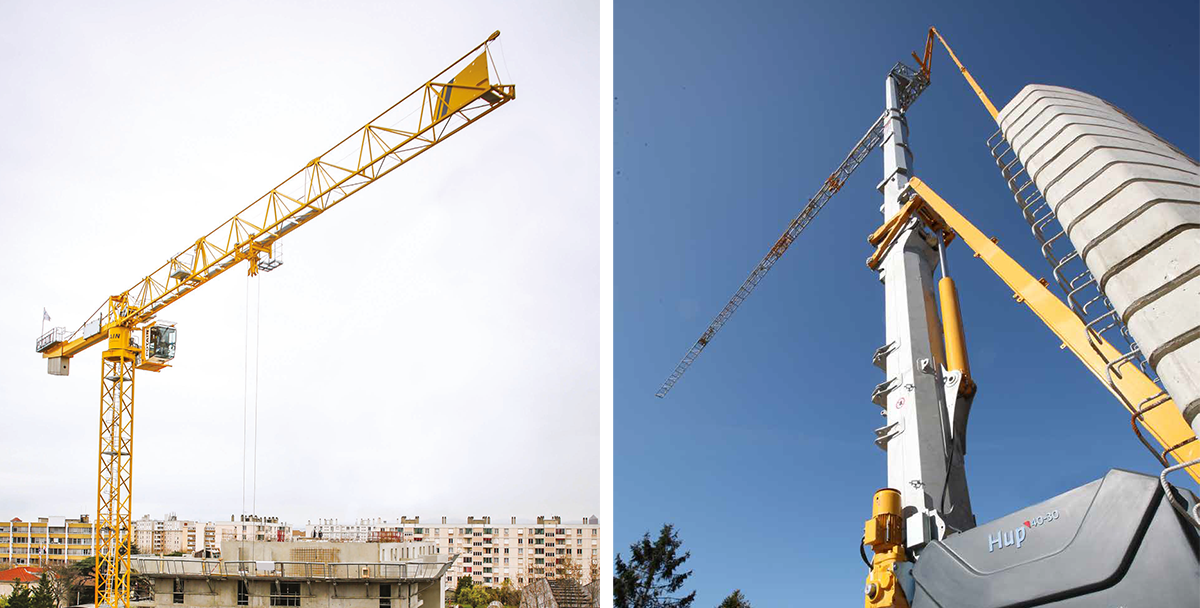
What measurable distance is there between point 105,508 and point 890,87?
15.9m

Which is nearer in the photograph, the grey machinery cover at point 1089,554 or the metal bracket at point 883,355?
the grey machinery cover at point 1089,554

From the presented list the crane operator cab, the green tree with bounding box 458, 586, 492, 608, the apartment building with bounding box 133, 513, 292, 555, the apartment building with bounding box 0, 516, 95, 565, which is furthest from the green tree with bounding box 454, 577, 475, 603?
the apartment building with bounding box 0, 516, 95, 565

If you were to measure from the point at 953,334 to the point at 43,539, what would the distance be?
44948mm

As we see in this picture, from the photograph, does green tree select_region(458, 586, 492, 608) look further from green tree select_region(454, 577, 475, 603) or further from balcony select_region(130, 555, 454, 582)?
balcony select_region(130, 555, 454, 582)

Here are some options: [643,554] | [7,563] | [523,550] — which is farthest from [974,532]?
[7,563]

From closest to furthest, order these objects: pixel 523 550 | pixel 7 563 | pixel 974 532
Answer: pixel 974 532 < pixel 7 563 < pixel 523 550

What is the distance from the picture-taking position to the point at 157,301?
50.2 feet

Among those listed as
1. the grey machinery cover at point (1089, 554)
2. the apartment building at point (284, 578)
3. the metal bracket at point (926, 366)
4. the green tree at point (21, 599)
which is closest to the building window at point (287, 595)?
the apartment building at point (284, 578)

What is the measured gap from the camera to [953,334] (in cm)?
474

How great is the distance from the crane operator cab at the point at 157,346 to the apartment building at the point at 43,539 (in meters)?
27.1

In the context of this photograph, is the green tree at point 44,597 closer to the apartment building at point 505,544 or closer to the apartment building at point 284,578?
the apartment building at point 284,578

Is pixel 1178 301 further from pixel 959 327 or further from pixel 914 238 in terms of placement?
pixel 914 238

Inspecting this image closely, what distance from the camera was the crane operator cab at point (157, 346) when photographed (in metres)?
15.4

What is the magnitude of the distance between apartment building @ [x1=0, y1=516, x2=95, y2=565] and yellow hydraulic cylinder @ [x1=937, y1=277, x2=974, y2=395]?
4201cm
